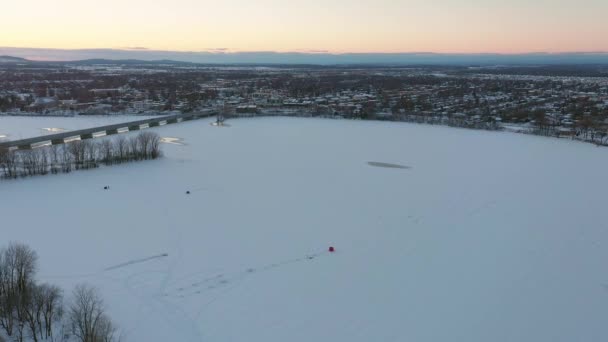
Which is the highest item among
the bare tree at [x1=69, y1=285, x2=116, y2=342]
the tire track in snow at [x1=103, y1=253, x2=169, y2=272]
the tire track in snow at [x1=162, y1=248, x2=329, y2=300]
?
the bare tree at [x1=69, y1=285, x2=116, y2=342]

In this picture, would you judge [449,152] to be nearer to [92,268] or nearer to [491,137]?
[491,137]

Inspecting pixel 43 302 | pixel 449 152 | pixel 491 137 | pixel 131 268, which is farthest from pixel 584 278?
pixel 491 137


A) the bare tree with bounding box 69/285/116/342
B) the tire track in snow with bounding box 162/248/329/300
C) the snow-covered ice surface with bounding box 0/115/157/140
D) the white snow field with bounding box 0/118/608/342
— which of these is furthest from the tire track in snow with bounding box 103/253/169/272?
the snow-covered ice surface with bounding box 0/115/157/140

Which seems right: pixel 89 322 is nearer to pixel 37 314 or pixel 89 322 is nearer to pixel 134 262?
pixel 37 314

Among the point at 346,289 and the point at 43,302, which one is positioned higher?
the point at 43,302

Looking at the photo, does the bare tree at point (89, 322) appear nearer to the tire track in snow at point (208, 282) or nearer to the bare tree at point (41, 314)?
the bare tree at point (41, 314)

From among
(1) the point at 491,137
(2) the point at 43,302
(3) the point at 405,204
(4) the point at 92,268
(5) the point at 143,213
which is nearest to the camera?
(2) the point at 43,302

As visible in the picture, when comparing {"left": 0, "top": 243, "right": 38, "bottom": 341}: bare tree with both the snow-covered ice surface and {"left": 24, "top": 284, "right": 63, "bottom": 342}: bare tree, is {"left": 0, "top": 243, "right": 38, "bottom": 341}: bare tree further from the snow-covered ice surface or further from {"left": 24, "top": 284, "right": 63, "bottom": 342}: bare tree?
the snow-covered ice surface
